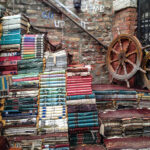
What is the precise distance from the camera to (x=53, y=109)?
3.03 m

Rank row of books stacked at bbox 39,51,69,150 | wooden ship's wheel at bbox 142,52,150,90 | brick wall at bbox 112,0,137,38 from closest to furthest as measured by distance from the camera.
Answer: row of books stacked at bbox 39,51,69,150, wooden ship's wheel at bbox 142,52,150,90, brick wall at bbox 112,0,137,38

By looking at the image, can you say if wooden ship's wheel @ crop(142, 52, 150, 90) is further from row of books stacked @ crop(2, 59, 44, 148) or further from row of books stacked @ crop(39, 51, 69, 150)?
row of books stacked @ crop(2, 59, 44, 148)

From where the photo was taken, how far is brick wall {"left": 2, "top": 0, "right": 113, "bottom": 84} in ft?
18.1

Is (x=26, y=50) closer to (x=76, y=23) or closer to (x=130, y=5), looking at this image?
(x=76, y=23)

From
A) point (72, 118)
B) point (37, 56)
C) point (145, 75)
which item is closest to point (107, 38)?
point (145, 75)

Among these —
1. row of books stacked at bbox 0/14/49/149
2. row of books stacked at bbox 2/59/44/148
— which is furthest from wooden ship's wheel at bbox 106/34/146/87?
row of books stacked at bbox 2/59/44/148

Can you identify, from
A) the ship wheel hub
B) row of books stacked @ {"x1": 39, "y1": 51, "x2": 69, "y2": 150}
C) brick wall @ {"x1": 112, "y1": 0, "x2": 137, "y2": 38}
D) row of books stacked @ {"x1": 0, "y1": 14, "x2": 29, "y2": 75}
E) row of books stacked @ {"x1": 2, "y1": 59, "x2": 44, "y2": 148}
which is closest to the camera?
row of books stacked @ {"x1": 39, "y1": 51, "x2": 69, "y2": 150}

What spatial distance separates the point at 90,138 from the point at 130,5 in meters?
4.02

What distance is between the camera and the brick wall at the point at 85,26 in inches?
218

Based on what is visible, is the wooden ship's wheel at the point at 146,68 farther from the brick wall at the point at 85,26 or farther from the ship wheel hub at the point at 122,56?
the brick wall at the point at 85,26

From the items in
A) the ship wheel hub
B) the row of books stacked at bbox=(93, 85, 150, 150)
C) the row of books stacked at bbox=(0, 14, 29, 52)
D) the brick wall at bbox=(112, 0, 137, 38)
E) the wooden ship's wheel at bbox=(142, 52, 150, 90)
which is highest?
the brick wall at bbox=(112, 0, 137, 38)

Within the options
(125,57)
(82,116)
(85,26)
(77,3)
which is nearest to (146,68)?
(125,57)

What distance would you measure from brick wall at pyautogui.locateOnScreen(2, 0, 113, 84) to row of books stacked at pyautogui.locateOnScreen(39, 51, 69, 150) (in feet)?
7.41

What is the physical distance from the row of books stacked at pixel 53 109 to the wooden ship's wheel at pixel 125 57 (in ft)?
5.97
